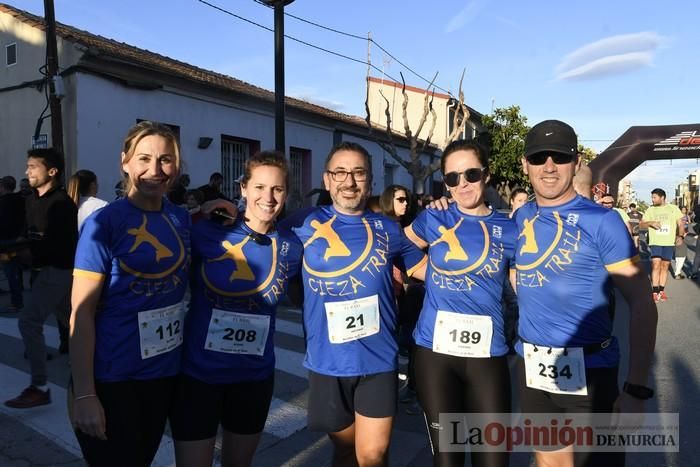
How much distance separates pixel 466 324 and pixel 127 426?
151 cm

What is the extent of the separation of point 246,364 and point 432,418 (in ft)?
3.05

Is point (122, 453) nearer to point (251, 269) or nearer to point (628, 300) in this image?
point (251, 269)

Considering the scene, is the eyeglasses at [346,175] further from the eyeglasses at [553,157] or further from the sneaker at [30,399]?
the sneaker at [30,399]

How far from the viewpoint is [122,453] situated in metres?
2.02

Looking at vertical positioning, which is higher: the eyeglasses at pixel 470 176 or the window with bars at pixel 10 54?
the window with bars at pixel 10 54

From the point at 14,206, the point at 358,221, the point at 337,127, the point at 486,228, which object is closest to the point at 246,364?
the point at 358,221

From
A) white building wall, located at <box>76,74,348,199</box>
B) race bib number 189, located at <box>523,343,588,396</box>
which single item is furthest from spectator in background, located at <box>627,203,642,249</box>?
white building wall, located at <box>76,74,348,199</box>

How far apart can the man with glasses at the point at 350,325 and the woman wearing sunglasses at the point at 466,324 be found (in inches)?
7.5

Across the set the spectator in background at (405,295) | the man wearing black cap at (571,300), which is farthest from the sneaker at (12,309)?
the man wearing black cap at (571,300)

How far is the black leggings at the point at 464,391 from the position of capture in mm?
2514

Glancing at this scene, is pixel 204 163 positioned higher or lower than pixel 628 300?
higher

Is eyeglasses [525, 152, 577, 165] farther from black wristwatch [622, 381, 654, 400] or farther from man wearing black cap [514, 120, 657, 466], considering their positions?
black wristwatch [622, 381, 654, 400]

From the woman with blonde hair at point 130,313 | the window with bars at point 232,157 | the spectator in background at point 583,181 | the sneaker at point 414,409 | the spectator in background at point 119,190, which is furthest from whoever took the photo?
the window with bars at point 232,157

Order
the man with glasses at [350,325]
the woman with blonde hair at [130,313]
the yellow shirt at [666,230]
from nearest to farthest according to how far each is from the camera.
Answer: the woman with blonde hair at [130,313]
the man with glasses at [350,325]
the yellow shirt at [666,230]
